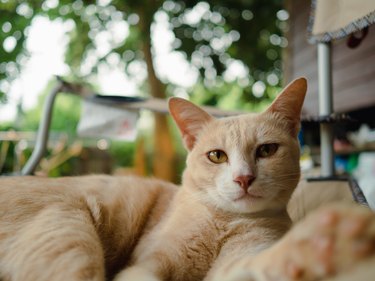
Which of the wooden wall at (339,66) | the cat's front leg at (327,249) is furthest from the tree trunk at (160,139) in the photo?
the cat's front leg at (327,249)

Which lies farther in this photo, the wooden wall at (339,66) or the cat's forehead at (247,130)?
the wooden wall at (339,66)

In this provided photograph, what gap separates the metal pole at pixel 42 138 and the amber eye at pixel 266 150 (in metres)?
1.27

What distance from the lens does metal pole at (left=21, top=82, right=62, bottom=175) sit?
1931 mm

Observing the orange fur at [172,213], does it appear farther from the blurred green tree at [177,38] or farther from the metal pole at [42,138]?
the blurred green tree at [177,38]

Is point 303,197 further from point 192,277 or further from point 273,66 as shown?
point 273,66

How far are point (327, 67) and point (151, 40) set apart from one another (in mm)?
3922

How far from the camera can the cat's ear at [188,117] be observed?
1.41m

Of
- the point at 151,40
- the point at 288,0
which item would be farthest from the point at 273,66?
the point at 151,40

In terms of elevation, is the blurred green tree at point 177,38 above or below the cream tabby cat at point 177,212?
above

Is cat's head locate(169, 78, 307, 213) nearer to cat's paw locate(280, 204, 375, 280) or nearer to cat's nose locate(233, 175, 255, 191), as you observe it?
cat's nose locate(233, 175, 255, 191)

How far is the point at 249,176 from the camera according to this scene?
1.11 meters

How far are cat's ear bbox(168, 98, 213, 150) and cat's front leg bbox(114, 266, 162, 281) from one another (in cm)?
60

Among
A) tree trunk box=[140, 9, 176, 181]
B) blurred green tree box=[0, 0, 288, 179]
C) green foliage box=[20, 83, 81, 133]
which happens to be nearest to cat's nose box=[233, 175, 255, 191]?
blurred green tree box=[0, 0, 288, 179]

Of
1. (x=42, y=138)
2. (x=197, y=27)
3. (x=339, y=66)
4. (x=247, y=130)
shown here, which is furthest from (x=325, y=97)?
(x=197, y=27)
